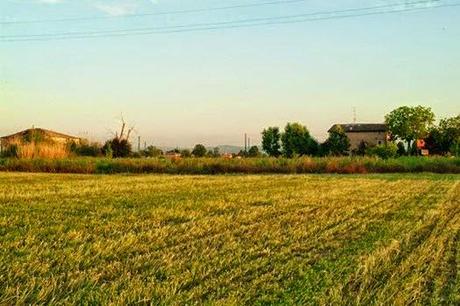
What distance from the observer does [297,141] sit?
311ft

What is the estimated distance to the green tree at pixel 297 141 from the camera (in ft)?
303

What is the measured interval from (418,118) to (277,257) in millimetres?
95728

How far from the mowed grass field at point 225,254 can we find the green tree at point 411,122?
8924 centimetres

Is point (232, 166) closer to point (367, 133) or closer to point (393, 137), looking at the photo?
point (393, 137)

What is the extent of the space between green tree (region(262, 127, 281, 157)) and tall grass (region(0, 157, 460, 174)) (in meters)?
66.1

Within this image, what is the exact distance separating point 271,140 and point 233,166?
6886 centimetres

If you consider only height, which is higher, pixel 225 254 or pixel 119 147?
pixel 119 147

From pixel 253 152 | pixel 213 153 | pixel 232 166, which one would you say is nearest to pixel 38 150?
pixel 232 166

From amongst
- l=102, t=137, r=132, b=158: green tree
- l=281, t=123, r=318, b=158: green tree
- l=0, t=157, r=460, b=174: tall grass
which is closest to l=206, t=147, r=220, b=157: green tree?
l=102, t=137, r=132, b=158: green tree

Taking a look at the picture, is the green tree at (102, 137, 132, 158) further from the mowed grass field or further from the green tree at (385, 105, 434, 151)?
the green tree at (385, 105, 434, 151)

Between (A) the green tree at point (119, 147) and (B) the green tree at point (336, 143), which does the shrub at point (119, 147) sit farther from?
(B) the green tree at point (336, 143)

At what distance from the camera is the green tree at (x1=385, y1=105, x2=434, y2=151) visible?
315 feet

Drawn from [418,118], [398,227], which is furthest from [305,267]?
[418,118]

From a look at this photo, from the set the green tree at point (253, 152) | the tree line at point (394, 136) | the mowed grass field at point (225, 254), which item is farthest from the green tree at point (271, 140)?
the mowed grass field at point (225, 254)
